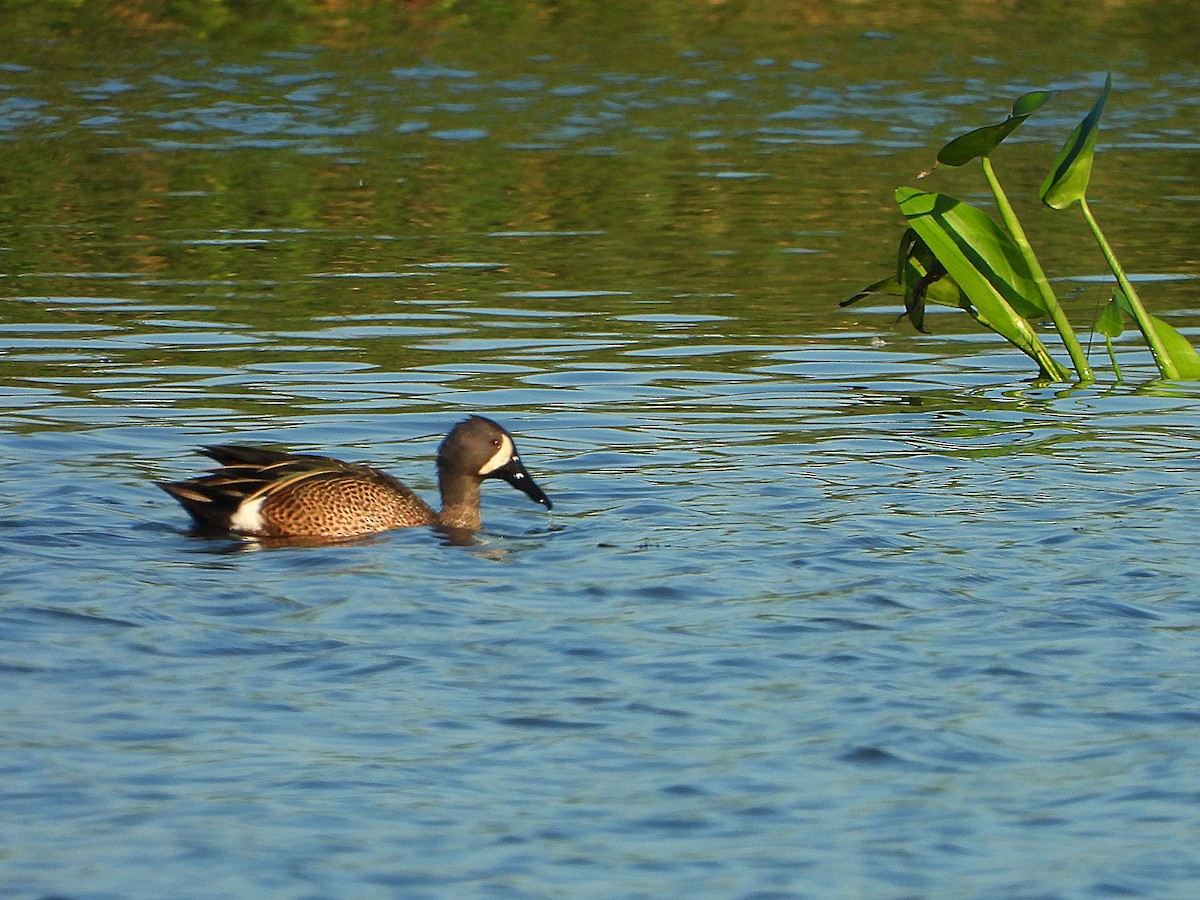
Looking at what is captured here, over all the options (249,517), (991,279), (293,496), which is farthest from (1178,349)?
(249,517)

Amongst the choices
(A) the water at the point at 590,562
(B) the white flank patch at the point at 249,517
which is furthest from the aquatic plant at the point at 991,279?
(B) the white flank patch at the point at 249,517

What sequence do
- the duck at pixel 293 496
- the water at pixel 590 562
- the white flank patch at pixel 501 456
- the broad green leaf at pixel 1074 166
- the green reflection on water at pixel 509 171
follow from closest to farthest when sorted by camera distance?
the water at pixel 590 562, the duck at pixel 293 496, the white flank patch at pixel 501 456, the broad green leaf at pixel 1074 166, the green reflection on water at pixel 509 171

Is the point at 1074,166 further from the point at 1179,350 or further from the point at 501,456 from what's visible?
the point at 501,456

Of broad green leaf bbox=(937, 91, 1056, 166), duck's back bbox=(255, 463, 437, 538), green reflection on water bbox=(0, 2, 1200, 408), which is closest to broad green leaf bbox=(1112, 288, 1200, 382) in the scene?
broad green leaf bbox=(937, 91, 1056, 166)

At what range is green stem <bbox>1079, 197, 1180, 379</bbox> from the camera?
1219cm

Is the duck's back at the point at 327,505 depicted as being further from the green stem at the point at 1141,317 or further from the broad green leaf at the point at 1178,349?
the broad green leaf at the point at 1178,349

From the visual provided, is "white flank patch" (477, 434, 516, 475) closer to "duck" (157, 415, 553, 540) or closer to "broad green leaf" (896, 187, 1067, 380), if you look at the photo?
"duck" (157, 415, 553, 540)

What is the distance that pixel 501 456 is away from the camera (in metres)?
9.70

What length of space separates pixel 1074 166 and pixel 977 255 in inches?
36.5

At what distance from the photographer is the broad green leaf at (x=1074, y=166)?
464 inches

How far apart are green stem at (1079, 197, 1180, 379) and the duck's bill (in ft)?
13.9

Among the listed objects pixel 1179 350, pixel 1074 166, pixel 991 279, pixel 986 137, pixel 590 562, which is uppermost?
pixel 986 137

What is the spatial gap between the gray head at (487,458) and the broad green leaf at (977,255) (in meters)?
3.88

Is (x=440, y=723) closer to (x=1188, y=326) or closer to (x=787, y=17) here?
(x=1188, y=326)
